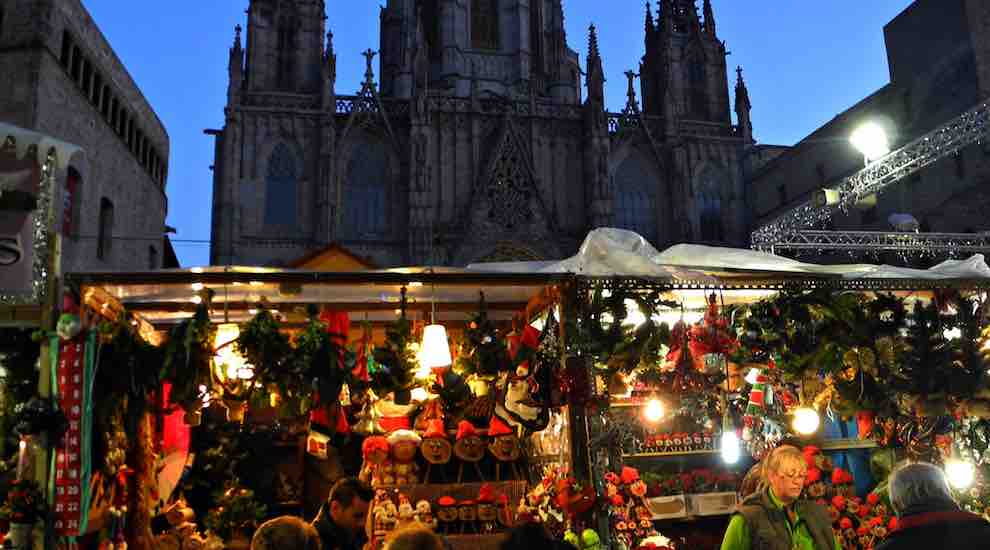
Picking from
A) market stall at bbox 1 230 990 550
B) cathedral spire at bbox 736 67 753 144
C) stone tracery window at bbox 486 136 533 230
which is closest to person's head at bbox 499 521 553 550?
market stall at bbox 1 230 990 550

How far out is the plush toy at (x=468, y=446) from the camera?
689cm

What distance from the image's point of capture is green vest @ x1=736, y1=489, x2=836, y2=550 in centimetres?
398

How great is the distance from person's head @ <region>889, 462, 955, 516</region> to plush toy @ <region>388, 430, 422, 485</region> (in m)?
4.31

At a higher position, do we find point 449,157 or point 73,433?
point 449,157

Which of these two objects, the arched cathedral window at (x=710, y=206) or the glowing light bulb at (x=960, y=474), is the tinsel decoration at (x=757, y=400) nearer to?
the glowing light bulb at (x=960, y=474)

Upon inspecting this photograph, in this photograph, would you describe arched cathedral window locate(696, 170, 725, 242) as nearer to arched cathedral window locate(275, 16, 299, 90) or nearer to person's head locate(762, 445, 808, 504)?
arched cathedral window locate(275, 16, 299, 90)

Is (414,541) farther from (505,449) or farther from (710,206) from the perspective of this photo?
(710,206)

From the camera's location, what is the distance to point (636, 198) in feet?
104

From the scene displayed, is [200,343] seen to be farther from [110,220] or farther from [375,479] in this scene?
[110,220]

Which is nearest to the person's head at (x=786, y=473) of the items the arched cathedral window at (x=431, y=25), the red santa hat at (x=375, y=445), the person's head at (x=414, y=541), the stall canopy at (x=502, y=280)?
the stall canopy at (x=502, y=280)

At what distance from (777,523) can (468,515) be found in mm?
3182

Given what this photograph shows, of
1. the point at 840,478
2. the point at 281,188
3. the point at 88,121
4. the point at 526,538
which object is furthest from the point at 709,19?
the point at 526,538

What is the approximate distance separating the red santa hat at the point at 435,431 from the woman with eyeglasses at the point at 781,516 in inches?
129

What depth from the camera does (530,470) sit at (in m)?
→ 6.98
